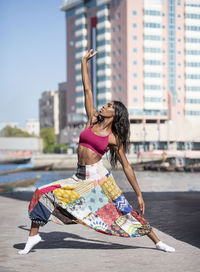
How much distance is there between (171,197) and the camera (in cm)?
1272

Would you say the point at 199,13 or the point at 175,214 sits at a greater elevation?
the point at 199,13

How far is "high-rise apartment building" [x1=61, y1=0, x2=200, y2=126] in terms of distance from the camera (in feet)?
348

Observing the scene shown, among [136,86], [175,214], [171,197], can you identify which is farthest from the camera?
[136,86]

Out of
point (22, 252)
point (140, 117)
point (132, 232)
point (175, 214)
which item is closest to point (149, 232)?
point (132, 232)

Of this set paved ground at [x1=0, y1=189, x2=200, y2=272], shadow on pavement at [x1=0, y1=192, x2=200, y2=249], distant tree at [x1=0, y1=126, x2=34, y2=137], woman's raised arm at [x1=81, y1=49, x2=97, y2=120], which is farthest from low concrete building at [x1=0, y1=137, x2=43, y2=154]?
woman's raised arm at [x1=81, y1=49, x2=97, y2=120]

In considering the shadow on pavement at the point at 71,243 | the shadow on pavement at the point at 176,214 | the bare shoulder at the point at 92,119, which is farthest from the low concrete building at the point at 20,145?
the bare shoulder at the point at 92,119

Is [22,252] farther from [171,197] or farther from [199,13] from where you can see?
[199,13]

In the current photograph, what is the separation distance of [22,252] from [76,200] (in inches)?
34.2

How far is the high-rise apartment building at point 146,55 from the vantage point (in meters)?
106

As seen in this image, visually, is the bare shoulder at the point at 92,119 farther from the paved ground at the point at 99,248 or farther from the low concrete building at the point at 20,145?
the low concrete building at the point at 20,145

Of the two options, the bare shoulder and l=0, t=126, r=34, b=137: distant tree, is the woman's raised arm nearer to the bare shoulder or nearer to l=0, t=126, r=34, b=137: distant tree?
the bare shoulder

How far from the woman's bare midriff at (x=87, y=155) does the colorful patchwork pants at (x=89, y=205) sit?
0.05 m

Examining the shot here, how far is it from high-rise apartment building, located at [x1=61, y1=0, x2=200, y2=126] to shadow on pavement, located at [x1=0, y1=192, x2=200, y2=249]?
9232 cm

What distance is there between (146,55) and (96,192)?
10303 cm
